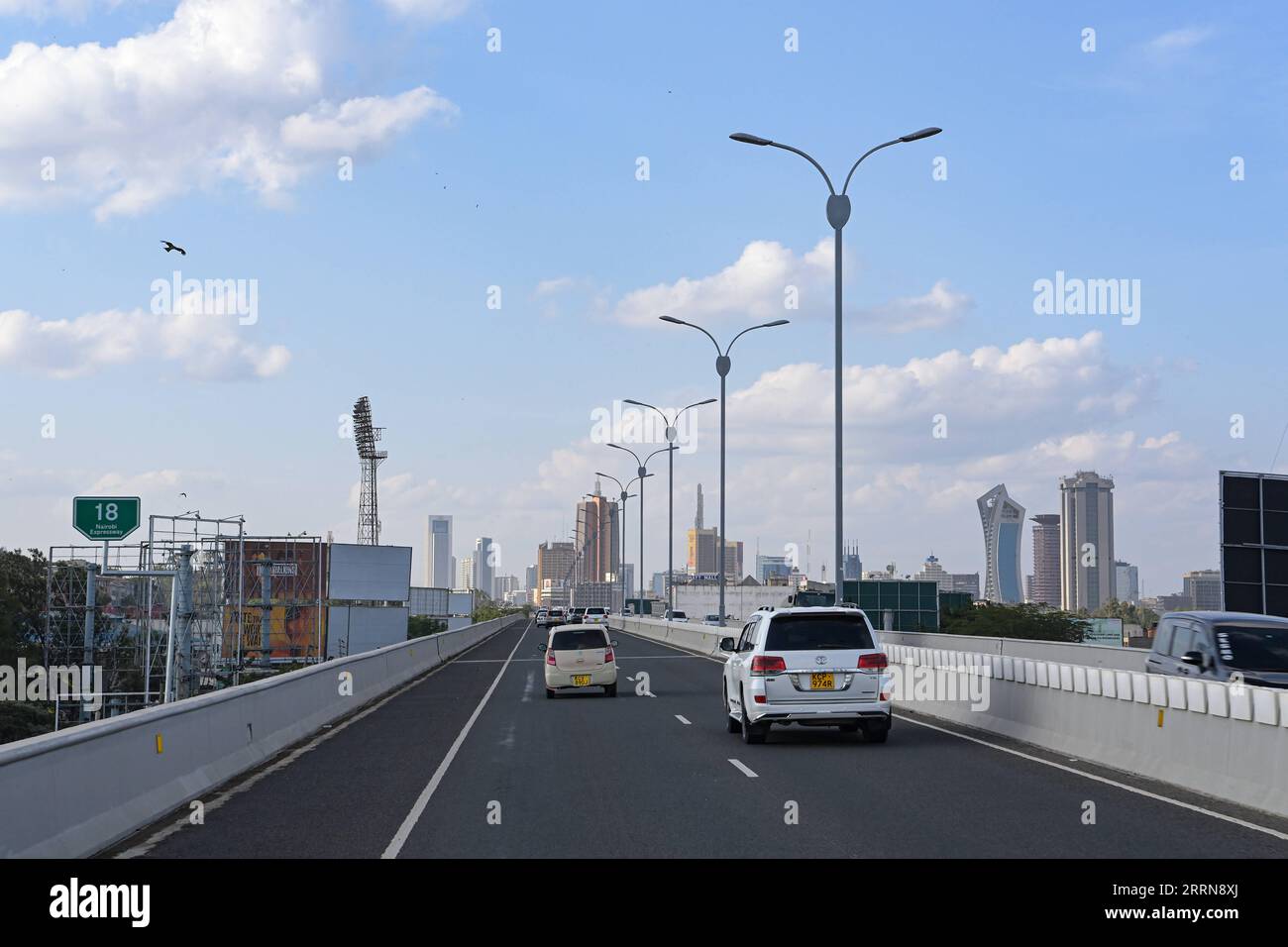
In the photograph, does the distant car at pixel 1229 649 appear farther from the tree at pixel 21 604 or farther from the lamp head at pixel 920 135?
the tree at pixel 21 604

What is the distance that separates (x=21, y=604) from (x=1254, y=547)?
88.5 meters

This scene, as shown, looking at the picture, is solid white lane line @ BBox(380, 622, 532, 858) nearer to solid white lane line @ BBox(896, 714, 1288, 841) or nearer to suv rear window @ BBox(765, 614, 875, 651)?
suv rear window @ BBox(765, 614, 875, 651)

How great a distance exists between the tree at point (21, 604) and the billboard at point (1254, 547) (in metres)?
74.8

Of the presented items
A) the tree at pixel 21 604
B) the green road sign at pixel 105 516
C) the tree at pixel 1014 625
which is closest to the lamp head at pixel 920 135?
the green road sign at pixel 105 516

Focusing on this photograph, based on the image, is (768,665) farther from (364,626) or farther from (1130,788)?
(364,626)

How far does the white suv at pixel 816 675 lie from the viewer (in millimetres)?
19391

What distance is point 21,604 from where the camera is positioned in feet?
333

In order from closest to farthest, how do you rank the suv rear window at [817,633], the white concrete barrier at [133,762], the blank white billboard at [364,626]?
the white concrete barrier at [133,762], the suv rear window at [817,633], the blank white billboard at [364,626]

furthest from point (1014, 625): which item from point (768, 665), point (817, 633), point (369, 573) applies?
point (768, 665)
